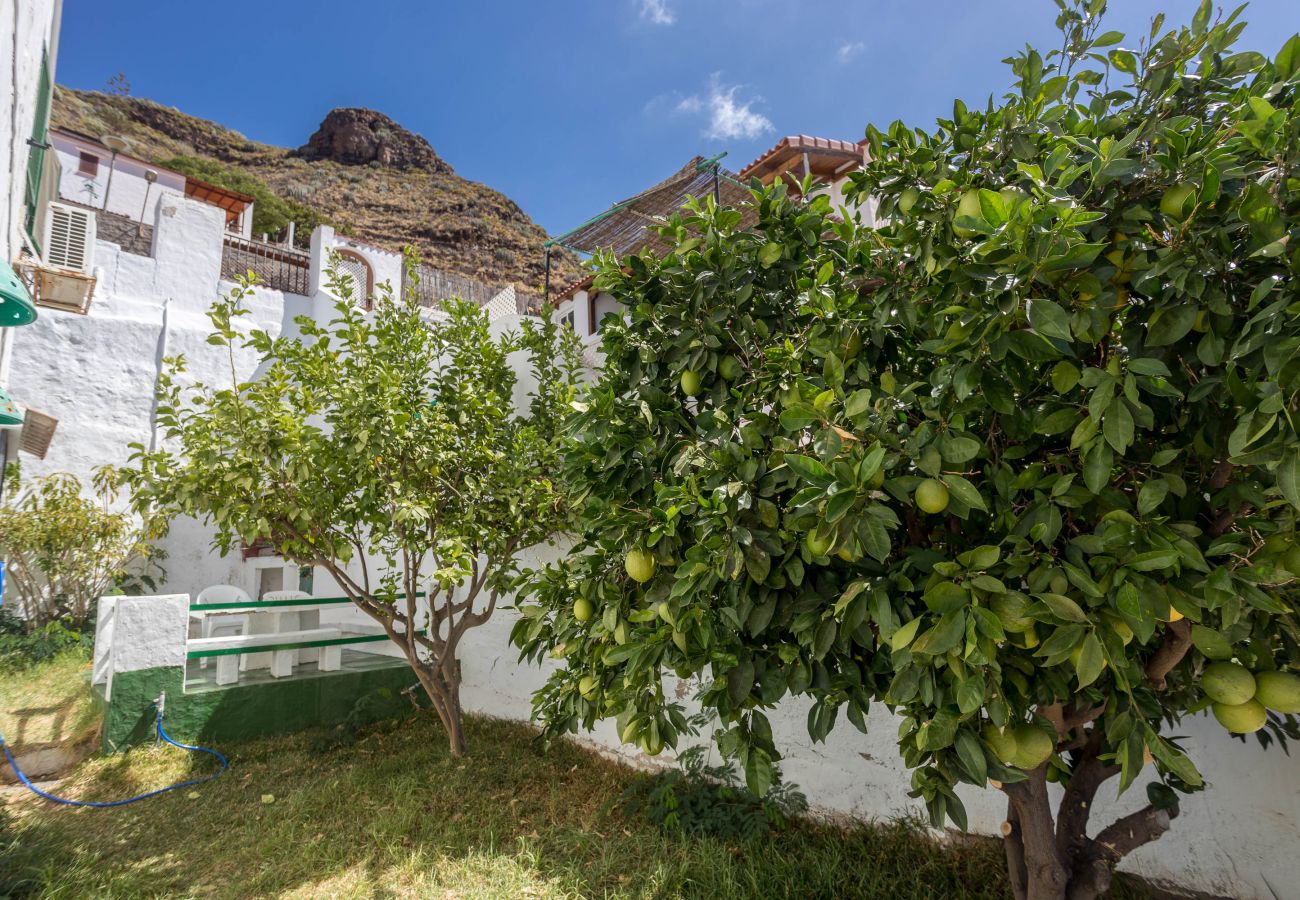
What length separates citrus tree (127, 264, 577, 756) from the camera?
4.79 m

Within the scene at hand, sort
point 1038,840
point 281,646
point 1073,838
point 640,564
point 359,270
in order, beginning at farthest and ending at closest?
point 359,270 < point 281,646 < point 1073,838 < point 1038,840 < point 640,564

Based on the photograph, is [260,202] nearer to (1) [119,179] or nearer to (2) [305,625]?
(1) [119,179]

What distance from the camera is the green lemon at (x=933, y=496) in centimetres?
170

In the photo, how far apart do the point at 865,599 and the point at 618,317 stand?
1.69 meters

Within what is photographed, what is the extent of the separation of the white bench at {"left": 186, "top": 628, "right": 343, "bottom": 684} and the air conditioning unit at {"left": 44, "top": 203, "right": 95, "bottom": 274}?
8.10 metres

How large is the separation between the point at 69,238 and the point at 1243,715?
15.5m

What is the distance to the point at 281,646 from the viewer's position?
6867mm

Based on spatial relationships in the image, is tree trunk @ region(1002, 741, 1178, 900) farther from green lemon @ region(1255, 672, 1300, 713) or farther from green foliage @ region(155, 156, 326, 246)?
green foliage @ region(155, 156, 326, 246)

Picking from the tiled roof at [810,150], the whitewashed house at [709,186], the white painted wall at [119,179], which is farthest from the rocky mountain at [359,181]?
the tiled roof at [810,150]

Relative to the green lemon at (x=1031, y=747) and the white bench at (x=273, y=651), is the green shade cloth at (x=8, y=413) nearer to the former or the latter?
the white bench at (x=273, y=651)

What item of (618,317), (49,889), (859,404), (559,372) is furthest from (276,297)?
(859,404)

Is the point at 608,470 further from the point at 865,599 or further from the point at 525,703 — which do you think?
the point at 525,703

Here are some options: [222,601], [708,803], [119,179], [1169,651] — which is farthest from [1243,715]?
[119,179]

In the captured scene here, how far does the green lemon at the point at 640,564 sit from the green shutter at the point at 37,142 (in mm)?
7854
